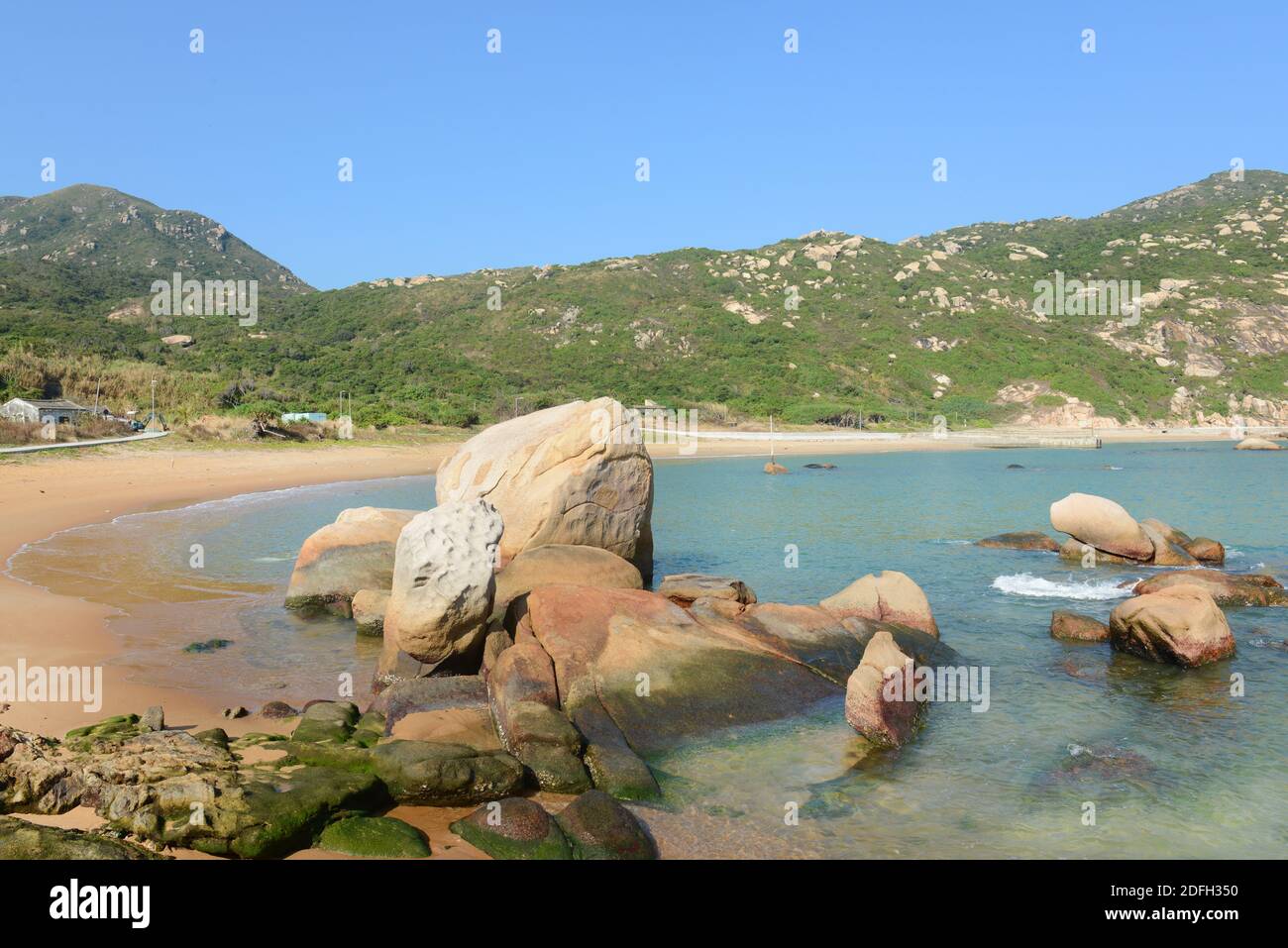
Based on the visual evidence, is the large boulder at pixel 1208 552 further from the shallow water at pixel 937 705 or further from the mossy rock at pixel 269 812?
the mossy rock at pixel 269 812

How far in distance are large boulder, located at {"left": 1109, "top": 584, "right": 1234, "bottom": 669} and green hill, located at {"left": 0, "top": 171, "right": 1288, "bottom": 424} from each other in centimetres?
4953

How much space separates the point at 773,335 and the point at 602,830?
3510 inches

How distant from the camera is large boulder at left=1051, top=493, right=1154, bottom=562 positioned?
1736cm

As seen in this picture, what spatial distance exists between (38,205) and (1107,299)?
16019cm

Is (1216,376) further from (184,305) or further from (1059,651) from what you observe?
(184,305)

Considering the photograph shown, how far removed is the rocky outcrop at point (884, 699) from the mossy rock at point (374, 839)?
13.8 feet

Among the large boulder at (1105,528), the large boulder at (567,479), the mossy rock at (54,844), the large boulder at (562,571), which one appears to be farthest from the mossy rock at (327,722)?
the large boulder at (1105,528)

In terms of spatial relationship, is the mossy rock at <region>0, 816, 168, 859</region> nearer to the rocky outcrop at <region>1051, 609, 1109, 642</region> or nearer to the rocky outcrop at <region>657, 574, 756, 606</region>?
the rocky outcrop at <region>657, 574, 756, 606</region>

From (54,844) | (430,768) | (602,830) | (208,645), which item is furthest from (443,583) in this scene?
(54,844)

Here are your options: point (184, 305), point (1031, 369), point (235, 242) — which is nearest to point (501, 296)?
point (184, 305)

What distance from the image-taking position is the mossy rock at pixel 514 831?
5750 mm

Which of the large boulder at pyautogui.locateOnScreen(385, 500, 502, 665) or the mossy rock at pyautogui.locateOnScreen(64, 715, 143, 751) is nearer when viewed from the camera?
the mossy rock at pyautogui.locateOnScreen(64, 715, 143, 751)

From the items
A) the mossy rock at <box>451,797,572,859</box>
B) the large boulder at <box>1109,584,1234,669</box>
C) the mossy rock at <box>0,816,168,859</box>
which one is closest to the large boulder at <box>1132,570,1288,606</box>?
the large boulder at <box>1109,584,1234,669</box>

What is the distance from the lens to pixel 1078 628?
11750 millimetres
